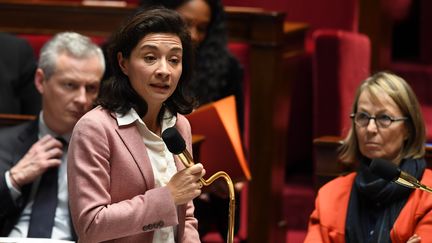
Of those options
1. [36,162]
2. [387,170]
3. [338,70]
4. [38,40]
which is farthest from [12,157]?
[338,70]

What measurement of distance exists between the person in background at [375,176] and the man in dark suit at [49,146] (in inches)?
23.8

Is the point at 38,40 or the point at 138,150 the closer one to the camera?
the point at 138,150

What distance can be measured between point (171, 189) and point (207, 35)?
53.5 inches

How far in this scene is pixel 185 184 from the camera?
5.23ft

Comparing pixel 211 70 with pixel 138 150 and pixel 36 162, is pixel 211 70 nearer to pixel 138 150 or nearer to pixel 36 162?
pixel 36 162

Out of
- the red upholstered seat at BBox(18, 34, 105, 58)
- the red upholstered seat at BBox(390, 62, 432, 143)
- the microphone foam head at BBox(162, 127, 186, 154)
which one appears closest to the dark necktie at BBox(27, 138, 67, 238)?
the microphone foam head at BBox(162, 127, 186, 154)

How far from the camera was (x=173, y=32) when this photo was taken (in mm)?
1713

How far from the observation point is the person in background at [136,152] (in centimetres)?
161

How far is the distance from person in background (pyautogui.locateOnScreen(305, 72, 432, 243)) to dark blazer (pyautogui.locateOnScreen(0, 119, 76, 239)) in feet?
1.96

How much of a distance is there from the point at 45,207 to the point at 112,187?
621 millimetres

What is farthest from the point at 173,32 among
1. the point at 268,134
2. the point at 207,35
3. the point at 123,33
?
the point at 268,134

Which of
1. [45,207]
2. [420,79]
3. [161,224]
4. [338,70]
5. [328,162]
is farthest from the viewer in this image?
[420,79]

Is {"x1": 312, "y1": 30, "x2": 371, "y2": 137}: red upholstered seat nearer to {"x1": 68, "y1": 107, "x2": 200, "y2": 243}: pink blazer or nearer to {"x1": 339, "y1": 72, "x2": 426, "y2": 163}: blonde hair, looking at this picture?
{"x1": 339, "y1": 72, "x2": 426, "y2": 163}: blonde hair

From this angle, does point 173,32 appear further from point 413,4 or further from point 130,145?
point 413,4
